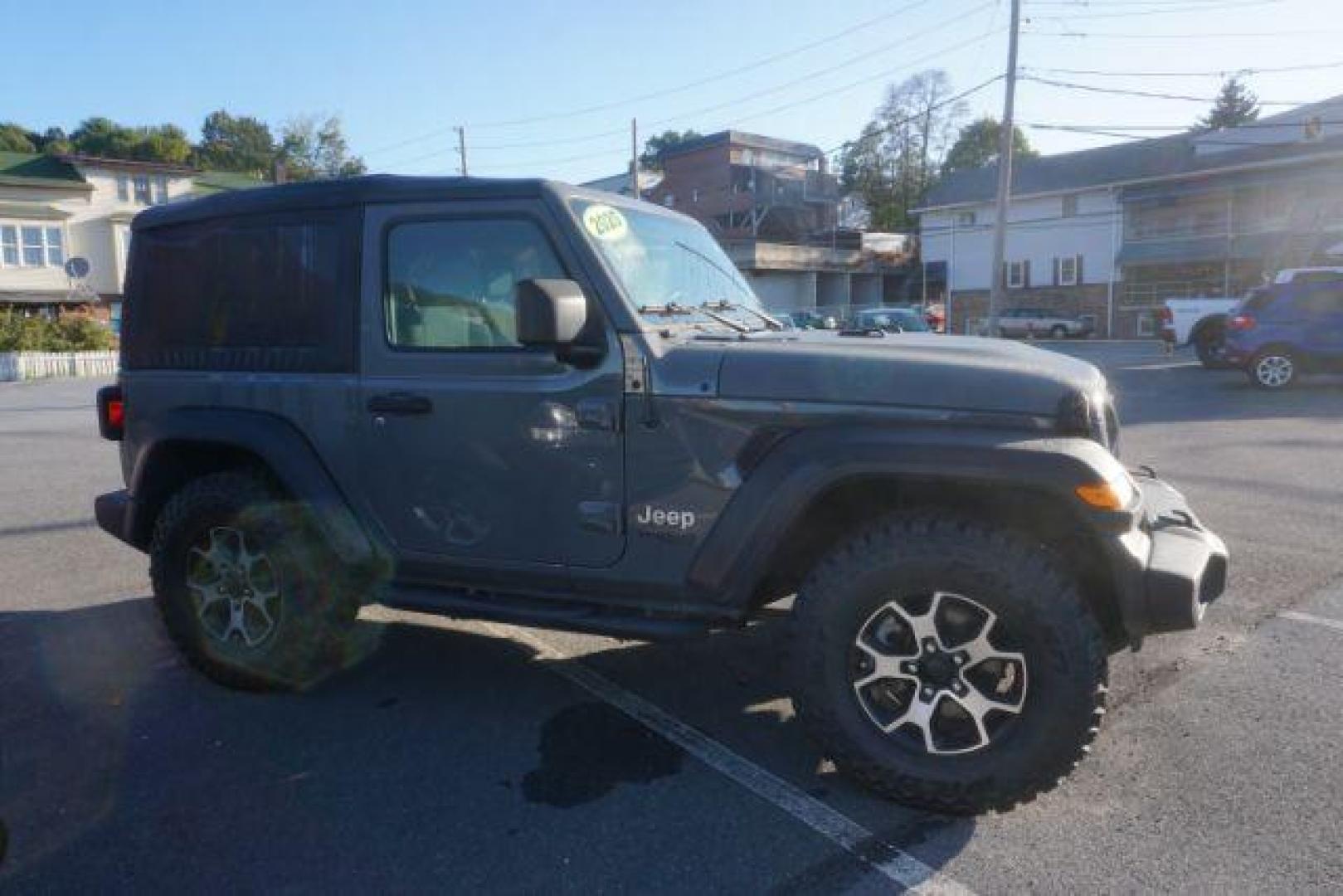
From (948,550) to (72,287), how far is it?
45.8 metres

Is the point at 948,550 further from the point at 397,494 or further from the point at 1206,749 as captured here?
the point at 397,494

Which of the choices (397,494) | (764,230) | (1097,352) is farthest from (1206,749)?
(764,230)

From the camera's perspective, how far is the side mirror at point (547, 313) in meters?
3.11

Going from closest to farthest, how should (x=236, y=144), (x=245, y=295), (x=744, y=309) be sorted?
(x=245, y=295)
(x=744, y=309)
(x=236, y=144)

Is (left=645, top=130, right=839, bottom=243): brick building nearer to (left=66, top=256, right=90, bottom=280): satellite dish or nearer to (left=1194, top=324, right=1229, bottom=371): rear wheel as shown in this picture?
(left=66, top=256, right=90, bottom=280): satellite dish

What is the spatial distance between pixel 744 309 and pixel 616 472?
1246 mm

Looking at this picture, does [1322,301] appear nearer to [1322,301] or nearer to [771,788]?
[1322,301]

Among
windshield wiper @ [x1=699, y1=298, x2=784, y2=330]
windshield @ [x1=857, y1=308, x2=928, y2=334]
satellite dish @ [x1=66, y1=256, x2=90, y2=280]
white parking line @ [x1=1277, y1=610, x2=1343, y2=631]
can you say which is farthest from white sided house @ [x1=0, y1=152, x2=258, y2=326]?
white parking line @ [x1=1277, y1=610, x2=1343, y2=631]

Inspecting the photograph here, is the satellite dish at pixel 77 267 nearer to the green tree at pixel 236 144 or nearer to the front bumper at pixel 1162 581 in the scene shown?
the front bumper at pixel 1162 581

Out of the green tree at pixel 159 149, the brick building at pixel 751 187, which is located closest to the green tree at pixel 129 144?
the green tree at pixel 159 149

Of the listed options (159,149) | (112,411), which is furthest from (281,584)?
(159,149)

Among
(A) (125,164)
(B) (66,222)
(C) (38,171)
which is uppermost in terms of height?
(A) (125,164)

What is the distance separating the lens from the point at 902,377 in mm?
3027

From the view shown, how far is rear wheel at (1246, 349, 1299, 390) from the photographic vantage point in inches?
562
